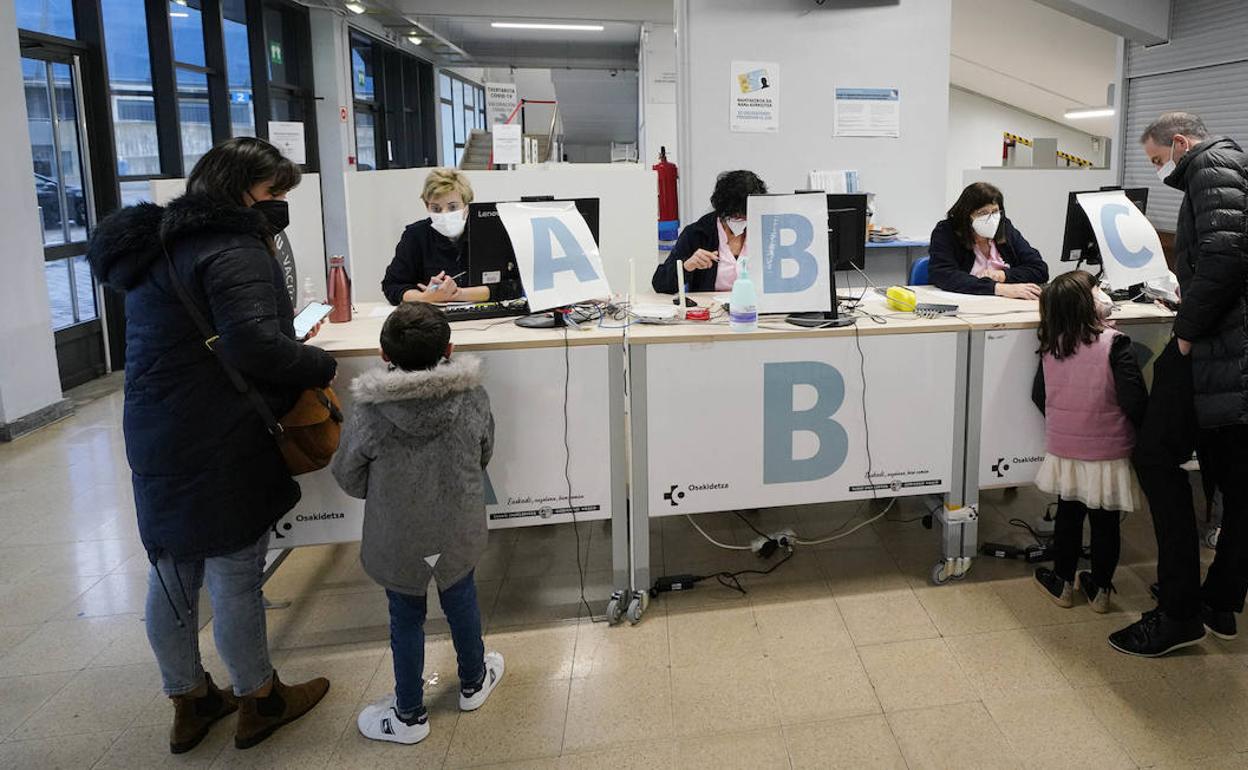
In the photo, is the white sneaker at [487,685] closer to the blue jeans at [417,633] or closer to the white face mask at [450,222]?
the blue jeans at [417,633]

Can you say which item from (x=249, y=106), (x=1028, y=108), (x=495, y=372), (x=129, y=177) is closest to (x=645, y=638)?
(x=495, y=372)

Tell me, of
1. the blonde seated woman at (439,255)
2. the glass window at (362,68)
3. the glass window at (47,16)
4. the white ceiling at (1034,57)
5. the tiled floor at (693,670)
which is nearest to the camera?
the tiled floor at (693,670)

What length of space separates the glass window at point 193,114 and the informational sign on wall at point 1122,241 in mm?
6089

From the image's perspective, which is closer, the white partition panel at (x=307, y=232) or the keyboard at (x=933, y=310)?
the keyboard at (x=933, y=310)

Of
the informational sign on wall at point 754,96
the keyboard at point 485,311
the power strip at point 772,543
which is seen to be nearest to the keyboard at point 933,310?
the power strip at point 772,543

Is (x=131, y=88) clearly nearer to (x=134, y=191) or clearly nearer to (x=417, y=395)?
(x=134, y=191)

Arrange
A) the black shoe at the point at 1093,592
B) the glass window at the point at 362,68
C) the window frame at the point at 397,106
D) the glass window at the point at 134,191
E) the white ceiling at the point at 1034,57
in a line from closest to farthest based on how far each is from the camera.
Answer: the black shoe at the point at 1093,592 → the glass window at the point at 134,191 → the white ceiling at the point at 1034,57 → the glass window at the point at 362,68 → the window frame at the point at 397,106

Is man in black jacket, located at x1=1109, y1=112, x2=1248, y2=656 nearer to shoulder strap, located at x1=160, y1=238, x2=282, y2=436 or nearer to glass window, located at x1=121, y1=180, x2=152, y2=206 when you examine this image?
shoulder strap, located at x1=160, y1=238, x2=282, y2=436

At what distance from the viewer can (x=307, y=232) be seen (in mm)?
3416

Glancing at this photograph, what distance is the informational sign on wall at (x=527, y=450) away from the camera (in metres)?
2.49

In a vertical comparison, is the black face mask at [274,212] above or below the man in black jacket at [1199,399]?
above

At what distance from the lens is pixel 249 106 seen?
768 centimetres

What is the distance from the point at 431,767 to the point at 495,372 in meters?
1.05

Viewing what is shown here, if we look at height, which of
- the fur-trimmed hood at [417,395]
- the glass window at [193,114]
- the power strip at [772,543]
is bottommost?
the power strip at [772,543]
